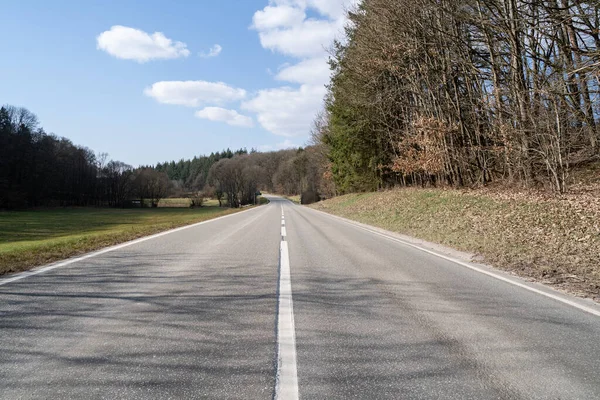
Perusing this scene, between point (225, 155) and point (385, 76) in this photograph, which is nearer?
point (385, 76)

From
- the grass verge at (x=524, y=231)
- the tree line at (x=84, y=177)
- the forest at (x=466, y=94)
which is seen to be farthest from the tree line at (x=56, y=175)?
the grass verge at (x=524, y=231)

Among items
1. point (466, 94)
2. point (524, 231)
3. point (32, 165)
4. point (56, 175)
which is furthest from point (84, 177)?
point (524, 231)

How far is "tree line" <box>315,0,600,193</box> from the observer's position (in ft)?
44.2

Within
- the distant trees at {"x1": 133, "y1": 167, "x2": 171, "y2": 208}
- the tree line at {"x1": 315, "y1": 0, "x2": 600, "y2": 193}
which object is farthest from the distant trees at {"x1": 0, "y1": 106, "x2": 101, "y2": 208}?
the tree line at {"x1": 315, "y1": 0, "x2": 600, "y2": 193}

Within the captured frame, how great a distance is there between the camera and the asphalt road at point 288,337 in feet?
8.11

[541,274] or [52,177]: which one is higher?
[52,177]

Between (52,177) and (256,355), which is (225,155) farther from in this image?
(256,355)

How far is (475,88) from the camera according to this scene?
20.7 m

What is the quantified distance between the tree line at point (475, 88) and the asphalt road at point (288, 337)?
903 centimetres

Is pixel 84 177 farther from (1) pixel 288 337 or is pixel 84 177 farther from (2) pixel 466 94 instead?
(1) pixel 288 337

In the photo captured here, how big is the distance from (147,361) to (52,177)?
3279 inches

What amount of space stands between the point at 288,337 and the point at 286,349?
244 millimetres

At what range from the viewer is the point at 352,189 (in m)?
42.3

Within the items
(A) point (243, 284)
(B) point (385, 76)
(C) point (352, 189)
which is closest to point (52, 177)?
(C) point (352, 189)
